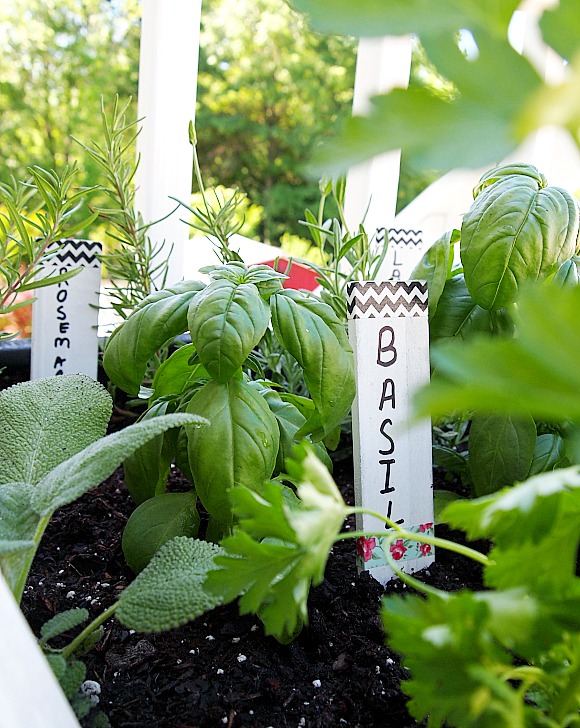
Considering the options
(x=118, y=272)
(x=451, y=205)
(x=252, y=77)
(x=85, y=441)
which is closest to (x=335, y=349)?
(x=85, y=441)

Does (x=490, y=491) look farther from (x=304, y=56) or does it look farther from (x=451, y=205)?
(x=304, y=56)

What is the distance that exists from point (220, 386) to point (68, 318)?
458 millimetres

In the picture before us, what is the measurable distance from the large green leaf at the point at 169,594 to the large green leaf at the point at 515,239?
16.1 inches

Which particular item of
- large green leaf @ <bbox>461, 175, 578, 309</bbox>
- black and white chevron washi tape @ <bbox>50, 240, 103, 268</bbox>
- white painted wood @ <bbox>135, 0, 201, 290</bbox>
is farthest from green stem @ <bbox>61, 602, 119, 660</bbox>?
white painted wood @ <bbox>135, 0, 201, 290</bbox>

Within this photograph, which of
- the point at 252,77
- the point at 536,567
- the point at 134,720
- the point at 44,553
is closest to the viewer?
the point at 536,567

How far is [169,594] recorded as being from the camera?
0.46m

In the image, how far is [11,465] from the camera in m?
0.61

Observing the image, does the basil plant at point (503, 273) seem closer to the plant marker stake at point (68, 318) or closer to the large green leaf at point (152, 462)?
the large green leaf at point (152, 462)

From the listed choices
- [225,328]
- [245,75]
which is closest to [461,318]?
[225,328]

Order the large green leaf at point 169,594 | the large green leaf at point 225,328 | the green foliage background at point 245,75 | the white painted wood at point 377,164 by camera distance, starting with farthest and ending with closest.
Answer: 1. the green foliage background at point 245,75
2. the white painted wood at point 377,164
3. the large green leaf at point 225,328
4. the large green leaf at point 169,594

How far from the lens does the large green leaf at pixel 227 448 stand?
599 millimetres

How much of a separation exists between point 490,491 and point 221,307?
398mm

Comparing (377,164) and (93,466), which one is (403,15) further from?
(377,164)

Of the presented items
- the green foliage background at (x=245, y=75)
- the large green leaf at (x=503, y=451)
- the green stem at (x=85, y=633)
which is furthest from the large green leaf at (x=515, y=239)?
the green foliage background at (x=245, y=75)
